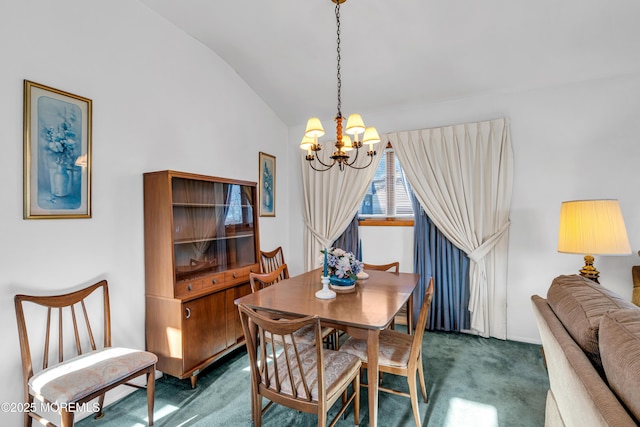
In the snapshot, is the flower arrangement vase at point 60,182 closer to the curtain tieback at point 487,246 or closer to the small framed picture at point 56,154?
the small framed picture at point 56,154

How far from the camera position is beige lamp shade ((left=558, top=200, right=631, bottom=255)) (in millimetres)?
2111

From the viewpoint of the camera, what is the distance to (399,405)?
6.80 feet

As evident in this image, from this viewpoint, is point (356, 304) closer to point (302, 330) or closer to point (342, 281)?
point (342, 281)

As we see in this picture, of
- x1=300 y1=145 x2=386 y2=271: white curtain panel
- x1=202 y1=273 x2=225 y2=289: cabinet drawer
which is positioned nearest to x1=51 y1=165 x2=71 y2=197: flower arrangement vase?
x1=202 y1=273 x2=225 y2=289: cabinet drawer

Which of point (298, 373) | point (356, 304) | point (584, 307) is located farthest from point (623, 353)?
point (298, 373)

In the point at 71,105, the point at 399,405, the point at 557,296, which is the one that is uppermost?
the point at 71,105

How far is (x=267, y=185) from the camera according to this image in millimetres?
3928

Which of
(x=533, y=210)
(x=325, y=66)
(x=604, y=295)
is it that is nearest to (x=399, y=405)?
(x=604, y=295)

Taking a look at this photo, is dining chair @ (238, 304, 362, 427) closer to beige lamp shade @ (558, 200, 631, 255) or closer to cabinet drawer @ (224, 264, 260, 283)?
cabinet drawer @ (224, 264, 260, 283)

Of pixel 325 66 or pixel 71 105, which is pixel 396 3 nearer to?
pixel 325 66

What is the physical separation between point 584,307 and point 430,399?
4.25 ft

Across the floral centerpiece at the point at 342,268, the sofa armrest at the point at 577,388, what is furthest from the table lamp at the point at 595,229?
the floral centerpiece at the point at 342,268

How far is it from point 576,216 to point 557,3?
1.57 m

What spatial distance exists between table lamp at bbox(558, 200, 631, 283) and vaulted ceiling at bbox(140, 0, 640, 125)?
1380 mm
